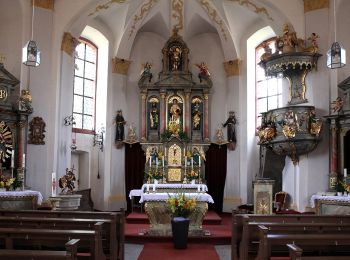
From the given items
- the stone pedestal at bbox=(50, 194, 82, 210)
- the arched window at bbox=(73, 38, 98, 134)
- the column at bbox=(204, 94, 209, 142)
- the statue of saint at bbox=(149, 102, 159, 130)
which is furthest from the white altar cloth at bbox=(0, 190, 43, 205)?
the column at bbox=(204, 94, 209, 142)

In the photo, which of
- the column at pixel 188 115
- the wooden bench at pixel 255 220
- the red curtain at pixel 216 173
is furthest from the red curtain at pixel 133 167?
the wooden bench at pixel 255 220

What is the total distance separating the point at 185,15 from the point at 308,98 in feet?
21.6

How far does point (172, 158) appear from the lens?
1739cm

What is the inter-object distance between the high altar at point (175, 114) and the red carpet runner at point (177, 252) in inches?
266

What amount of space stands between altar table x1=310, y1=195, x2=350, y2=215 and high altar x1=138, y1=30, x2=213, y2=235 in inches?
216

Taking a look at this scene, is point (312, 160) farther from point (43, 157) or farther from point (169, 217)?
point (43, 157)

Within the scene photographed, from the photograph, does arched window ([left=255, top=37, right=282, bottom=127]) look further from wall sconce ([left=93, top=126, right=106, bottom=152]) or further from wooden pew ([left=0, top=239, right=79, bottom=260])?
wooden pew ([left=0, top=239, right=79, bottom=260])

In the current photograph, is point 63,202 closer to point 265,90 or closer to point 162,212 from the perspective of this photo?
point 162,212

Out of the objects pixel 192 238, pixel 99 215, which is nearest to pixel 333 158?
pixel 192 238

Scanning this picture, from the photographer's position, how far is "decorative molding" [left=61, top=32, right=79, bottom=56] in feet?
48.8

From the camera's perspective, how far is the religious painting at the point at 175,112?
58.3 ft

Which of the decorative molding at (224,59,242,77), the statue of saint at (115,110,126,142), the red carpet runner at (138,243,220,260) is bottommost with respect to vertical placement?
the red carpet runner at (138,243,220,260)

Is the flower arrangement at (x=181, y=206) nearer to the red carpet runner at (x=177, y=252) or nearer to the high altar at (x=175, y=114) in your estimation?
the red carpet runner at (x=177, y=252)

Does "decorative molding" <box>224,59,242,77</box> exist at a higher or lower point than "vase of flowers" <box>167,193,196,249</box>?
higher
